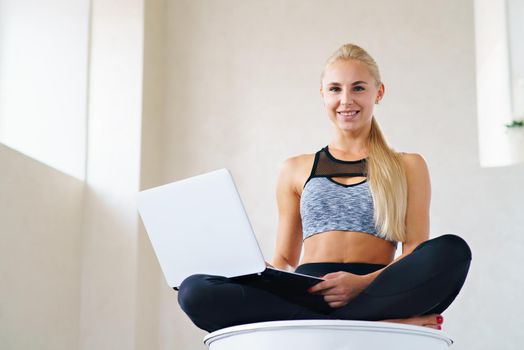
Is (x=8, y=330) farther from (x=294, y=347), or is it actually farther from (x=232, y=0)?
(x=232, y=0)

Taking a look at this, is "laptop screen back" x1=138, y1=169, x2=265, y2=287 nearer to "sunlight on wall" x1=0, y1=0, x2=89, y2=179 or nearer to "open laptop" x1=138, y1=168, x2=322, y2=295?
"open laptop" x1=138, y1=168, x2=322, y2=295

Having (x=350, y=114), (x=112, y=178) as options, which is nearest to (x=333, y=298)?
(x=350, y=114)

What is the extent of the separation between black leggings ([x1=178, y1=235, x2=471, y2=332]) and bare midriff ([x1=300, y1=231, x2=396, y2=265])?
0.79 feet

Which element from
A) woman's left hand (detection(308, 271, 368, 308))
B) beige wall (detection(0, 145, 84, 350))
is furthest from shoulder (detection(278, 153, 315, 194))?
beige wall (detection(0, 145, 84, 350))

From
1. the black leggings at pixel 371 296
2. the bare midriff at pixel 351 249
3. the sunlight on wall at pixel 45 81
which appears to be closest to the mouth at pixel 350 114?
the bare midriff at pixel 351 249

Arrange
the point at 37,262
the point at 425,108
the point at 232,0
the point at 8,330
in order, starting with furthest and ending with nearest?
the point at 232,0 < the point at 425,108 < the point at 37,262 < the point at 8,330

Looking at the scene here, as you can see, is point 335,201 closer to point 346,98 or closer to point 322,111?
point 346,98

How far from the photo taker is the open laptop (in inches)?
71.5

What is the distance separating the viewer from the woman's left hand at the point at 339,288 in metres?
1.92

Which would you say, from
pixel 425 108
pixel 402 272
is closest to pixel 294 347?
pixel 402 272

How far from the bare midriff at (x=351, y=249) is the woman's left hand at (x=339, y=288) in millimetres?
223

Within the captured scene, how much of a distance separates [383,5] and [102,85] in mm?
1247

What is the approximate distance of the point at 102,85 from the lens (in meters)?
3.52

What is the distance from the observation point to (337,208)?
2.22 m
